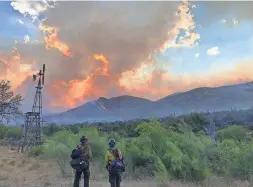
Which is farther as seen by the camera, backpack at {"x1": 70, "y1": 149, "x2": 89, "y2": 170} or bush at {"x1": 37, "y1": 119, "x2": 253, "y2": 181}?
bush at {"x1": 37, "y1": 119, "x2": 253, "y2": 181}

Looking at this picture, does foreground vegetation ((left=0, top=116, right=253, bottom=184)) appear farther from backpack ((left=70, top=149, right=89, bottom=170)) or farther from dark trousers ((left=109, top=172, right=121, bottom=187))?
backpack ((left=70, top=149, right=89, bottom=170))

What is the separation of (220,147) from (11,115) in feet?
43.1

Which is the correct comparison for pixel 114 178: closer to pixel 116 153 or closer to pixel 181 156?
pixel 116 153

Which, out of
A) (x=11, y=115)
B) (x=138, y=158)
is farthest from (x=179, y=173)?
(x=11, y=115)

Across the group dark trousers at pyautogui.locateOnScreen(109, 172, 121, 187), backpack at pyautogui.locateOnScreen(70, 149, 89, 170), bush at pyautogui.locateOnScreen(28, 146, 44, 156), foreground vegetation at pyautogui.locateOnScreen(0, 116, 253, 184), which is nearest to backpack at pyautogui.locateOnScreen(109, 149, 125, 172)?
dark trousers at pyautogui.locateOnScreen(109, 172, 121, 187)

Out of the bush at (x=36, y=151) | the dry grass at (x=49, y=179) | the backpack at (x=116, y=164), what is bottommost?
the dry grass at (x=49, y=179)

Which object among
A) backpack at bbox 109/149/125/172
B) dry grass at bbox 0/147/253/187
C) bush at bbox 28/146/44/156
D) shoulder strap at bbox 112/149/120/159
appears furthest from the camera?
bush at bbox 28/146/44/156

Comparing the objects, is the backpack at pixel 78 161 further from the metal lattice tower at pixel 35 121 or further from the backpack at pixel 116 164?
the metal lattice tower at pixel 35 121

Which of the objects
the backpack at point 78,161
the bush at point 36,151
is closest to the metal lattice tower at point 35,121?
the bush at point 36,151

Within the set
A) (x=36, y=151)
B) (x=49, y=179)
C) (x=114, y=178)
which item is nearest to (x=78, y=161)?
(x=114, y=178)

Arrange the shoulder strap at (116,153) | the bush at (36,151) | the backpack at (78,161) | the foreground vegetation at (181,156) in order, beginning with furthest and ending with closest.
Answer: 1. the bush at (36,151)
2. the foreground vegetation at (181,156)
3. the backpack at (78,161)
4. the shoulder strap at (116,153)

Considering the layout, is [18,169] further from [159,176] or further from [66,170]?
[159,176]

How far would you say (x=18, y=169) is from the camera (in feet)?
70.9

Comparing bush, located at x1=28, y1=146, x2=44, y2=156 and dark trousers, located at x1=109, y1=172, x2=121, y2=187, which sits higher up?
bush, located at x1=28, y1=146, x2=44, y2=156
